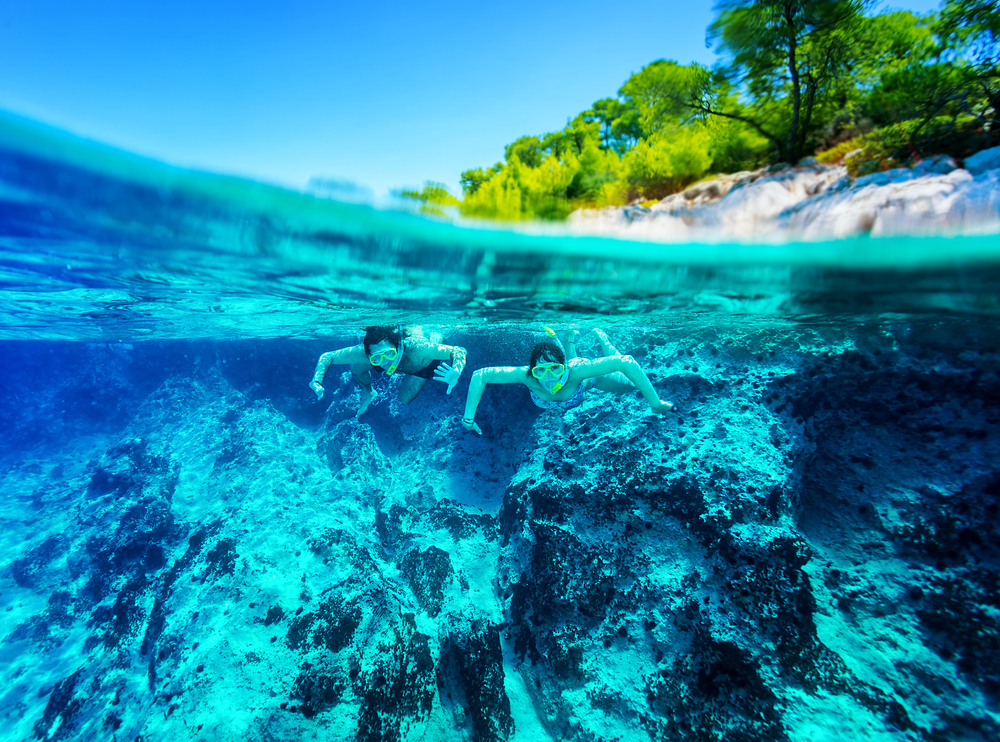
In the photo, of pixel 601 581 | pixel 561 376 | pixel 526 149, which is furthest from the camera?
pixel 526 149

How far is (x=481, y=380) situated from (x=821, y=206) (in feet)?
15.6

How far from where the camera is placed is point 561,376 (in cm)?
523

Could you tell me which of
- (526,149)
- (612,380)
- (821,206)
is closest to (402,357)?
(612,380)

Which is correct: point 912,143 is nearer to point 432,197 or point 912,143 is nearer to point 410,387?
point 432,197

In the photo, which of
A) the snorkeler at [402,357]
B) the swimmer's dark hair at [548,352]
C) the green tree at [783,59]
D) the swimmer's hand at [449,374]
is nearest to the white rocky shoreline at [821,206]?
the green tree at [783,59]

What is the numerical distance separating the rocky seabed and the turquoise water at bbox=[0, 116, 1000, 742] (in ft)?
0.12

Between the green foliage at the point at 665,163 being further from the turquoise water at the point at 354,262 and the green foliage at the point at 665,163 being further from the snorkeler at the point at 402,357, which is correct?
the snorkeler at the point at 402,357

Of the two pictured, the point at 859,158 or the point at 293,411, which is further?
the point at 293,411

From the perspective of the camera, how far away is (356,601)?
512 cm

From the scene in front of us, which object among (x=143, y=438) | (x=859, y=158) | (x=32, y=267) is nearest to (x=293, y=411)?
(x=143, y=438)

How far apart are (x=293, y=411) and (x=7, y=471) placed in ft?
25.4

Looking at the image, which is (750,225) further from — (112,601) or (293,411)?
(112,601)

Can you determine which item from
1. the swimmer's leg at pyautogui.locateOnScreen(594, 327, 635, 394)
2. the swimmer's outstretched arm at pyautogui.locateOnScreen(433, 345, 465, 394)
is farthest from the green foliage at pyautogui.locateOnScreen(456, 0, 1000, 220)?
the swimmer's outstretched arm at pyautogui.locateOnScreen(433, 345, 465, 394)

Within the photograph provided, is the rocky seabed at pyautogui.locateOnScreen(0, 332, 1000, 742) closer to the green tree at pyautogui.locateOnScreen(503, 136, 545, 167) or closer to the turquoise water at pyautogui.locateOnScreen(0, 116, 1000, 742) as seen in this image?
the turquoise water at pyautogui.locateOnScreen(0, 116, 1000, 742)
